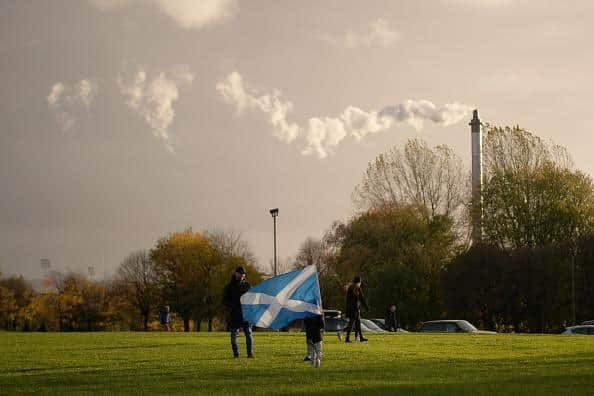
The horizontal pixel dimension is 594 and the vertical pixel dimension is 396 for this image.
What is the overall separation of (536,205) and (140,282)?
5919 centimetres

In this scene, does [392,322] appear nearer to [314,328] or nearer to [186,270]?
[314,328]

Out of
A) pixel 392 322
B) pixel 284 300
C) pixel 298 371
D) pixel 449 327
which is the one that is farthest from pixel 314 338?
pixel 392 322

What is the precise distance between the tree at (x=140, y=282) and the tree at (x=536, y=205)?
144 ft

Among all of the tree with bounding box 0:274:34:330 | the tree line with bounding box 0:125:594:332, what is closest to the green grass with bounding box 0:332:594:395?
the tree line with bounding box 0:125:594:332

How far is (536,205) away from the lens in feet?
262

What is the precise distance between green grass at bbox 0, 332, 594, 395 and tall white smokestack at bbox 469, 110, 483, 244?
165 feet

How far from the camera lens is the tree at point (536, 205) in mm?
79062

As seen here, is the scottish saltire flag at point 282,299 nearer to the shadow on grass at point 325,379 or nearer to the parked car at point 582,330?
the shadow on grass at point 325,379

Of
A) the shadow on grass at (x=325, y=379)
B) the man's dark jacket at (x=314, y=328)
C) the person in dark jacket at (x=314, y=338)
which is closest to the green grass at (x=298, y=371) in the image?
the shadow on grass at (x=325, y=379)

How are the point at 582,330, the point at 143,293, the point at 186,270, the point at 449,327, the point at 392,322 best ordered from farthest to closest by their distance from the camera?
the point at 143,293
the point at 186,270
the point at 392,322
the point at 449,327
the point at 582,330

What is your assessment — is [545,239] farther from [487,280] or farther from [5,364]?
[5,364]

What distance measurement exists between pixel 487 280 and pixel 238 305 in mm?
56523

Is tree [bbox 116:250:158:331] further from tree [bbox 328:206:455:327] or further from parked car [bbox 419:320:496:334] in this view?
parked car [bbox 419:320:496:334]

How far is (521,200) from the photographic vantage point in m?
79.4
